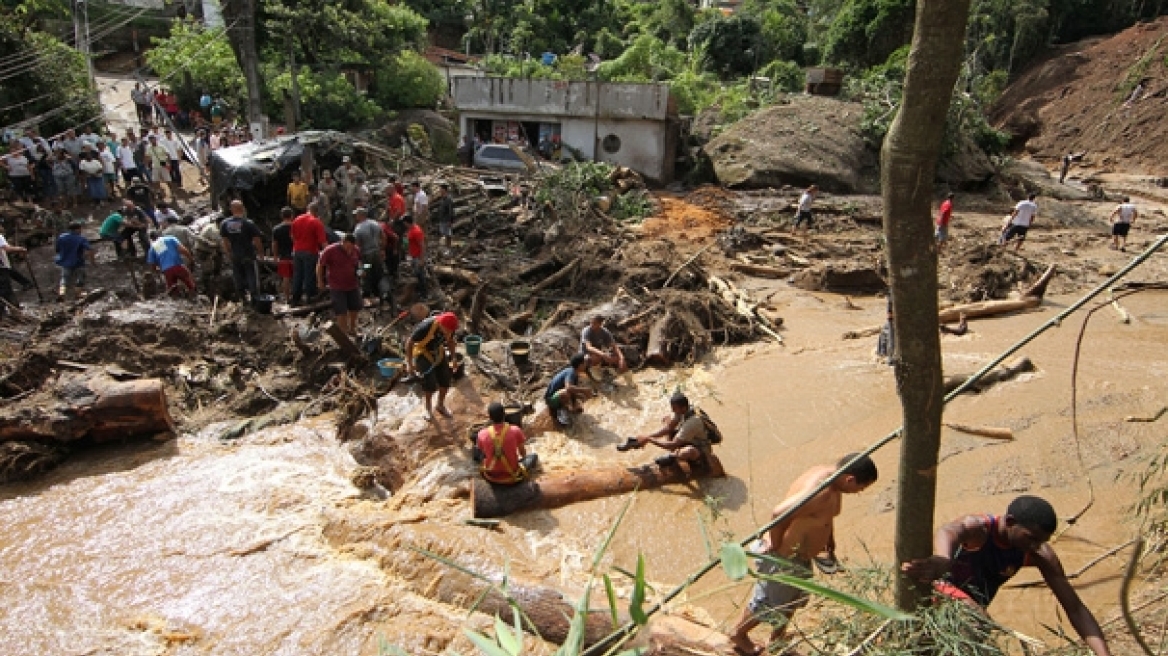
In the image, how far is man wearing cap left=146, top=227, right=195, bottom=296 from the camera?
10.5 meters

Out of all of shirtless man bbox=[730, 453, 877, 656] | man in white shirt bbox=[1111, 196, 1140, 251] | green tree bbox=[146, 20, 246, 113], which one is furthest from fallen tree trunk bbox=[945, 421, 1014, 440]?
green tree bbox=[146, 20, 246, 113]

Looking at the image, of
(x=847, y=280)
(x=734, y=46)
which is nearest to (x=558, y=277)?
(x=847, y=280)

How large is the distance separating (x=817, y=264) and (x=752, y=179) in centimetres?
736

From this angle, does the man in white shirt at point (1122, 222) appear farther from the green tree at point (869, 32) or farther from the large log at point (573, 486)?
the green tree at point (869, 32)

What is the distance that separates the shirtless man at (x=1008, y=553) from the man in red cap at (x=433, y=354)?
17.6ft

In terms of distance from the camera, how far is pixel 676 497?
21.9ft

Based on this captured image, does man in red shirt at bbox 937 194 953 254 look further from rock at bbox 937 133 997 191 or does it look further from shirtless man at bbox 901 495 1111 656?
shirtless man at bbox 901 495 1111 656

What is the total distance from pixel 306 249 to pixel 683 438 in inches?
256

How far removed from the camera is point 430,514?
6465 millimetres

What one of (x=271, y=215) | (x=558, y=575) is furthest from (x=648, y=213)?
(x=558, y=575)

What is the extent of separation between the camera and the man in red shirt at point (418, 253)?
444 inches

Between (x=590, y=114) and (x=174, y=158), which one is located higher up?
(x=590, y=114)

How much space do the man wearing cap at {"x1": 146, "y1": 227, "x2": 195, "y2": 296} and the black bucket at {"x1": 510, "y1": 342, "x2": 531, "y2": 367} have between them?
5.19m

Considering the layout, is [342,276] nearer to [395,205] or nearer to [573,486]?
[395,205]
